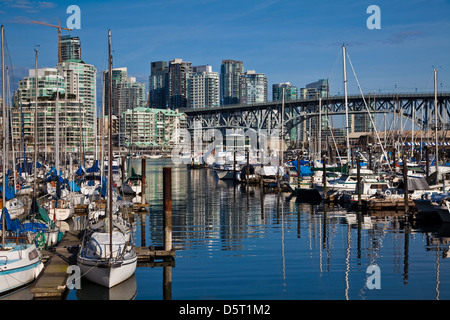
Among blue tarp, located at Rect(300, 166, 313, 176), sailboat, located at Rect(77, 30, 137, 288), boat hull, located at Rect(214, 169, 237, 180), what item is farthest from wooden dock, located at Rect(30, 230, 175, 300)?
boat hull, located at Rect(214, 169, 237, 180)

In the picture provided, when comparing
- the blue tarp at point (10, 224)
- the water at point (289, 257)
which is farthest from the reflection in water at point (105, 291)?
the blue tarp at point (10, 224)

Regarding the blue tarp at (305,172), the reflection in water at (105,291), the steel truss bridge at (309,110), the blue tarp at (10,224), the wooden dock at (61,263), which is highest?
the steel truss bridge at (309,110)

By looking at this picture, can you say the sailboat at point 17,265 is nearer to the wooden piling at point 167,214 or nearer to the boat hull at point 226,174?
the wooden piling at point 167,214

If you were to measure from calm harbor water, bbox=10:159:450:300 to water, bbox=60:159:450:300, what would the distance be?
37 millimetres

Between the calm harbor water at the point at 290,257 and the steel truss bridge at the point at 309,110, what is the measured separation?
78.3 meters

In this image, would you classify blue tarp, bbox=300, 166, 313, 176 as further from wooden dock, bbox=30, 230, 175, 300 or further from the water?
wooden dock, bbox=30, 230, 175, 300

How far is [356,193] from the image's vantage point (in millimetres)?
46312

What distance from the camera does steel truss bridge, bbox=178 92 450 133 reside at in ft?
453

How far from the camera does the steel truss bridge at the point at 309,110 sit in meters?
138

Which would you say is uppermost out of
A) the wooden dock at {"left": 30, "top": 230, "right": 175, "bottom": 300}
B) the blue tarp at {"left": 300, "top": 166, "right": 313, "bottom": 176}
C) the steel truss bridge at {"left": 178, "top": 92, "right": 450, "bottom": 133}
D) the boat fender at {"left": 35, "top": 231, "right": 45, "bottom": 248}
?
the steel truss bridge at {"left": 178, "top": 92, "right": 450, "bottom": 133}

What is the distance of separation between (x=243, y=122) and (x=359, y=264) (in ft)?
520

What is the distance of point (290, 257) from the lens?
27.0m
